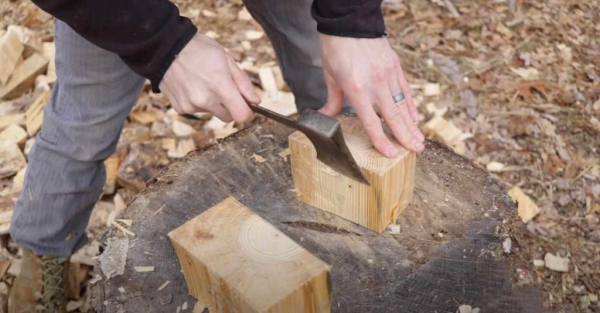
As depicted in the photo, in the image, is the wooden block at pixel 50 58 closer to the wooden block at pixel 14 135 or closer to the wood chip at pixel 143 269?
the wooden block at pixel 14 135

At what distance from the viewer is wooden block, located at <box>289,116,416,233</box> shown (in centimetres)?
152

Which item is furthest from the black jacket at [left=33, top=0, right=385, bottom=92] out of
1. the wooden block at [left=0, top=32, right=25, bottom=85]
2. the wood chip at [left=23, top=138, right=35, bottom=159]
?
the wooden block at [left=0, top=32, right=25, bottom=85]

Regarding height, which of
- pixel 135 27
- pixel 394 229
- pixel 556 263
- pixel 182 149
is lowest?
pixel 556 263

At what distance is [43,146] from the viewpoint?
1.98m

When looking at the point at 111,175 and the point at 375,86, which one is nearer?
the point at 375,86

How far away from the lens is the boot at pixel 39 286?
2.14m

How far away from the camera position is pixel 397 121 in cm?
154

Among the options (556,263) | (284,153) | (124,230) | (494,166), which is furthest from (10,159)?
(556,263)

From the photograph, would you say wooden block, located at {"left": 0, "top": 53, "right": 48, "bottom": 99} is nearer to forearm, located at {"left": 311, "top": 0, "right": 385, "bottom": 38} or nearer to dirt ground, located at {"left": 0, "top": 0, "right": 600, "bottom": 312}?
dirt ground, located at {"left": 0, "top": 0, "right": 600, "bottom": 312}

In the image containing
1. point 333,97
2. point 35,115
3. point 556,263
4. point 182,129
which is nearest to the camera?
point 333,97

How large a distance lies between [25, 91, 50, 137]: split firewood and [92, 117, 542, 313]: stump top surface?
4.79 feet

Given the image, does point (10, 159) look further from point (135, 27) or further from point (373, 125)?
point (373, 125)

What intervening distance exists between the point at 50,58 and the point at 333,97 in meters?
2.19

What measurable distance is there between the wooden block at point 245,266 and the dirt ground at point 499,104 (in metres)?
1.26
